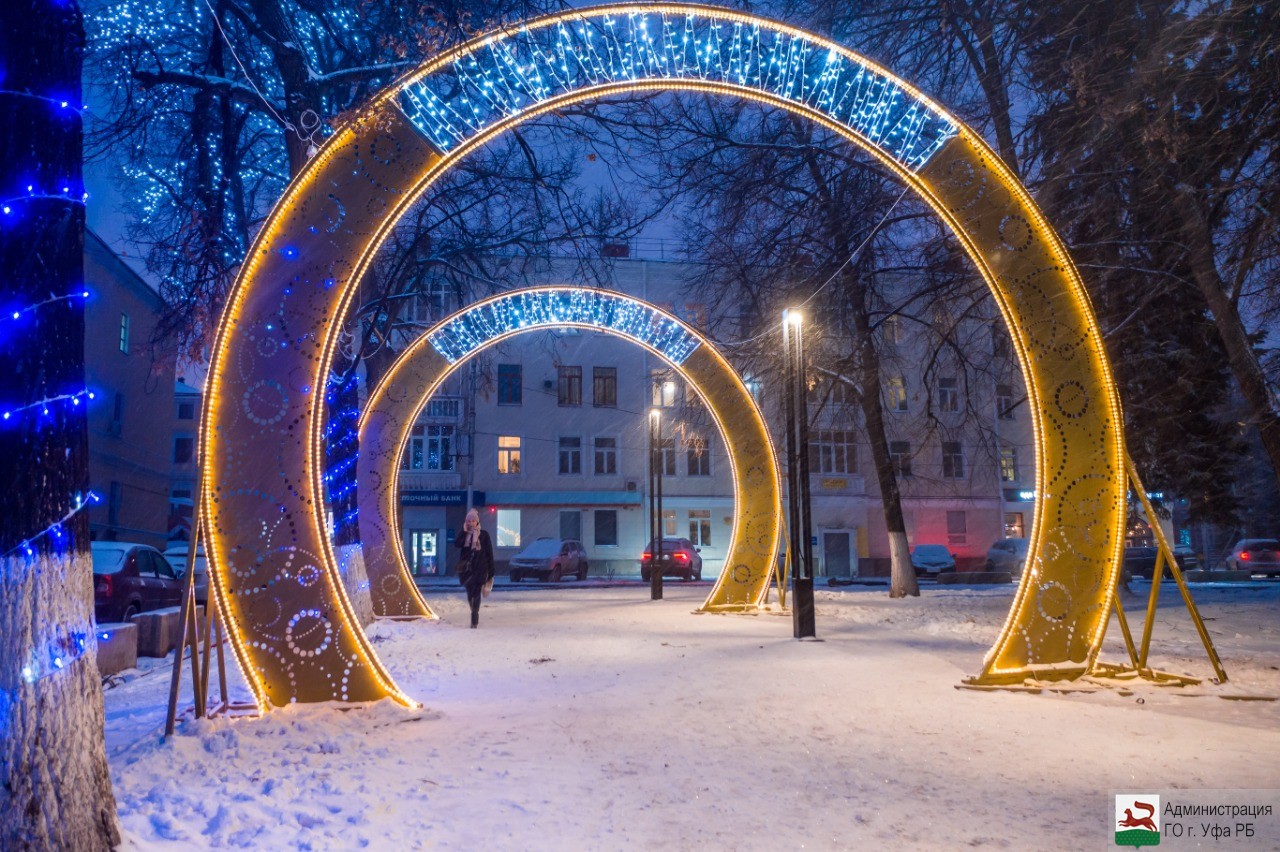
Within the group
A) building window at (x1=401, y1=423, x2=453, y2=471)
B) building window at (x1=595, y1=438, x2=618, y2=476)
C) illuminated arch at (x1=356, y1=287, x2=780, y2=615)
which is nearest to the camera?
illuminated arch at (x1=356, y1=287, x2=780, y2=615)

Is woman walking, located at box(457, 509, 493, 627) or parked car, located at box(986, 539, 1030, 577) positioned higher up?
woman walking, located at box(457, 509, 493, 627)

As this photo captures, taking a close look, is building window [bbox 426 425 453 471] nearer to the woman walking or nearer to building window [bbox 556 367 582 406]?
building window [bbox 556 367 582 406]

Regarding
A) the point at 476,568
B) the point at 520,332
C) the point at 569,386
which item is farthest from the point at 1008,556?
the point at 476,568

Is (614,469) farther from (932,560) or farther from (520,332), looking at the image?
(520,332)

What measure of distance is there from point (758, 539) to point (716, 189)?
634cm

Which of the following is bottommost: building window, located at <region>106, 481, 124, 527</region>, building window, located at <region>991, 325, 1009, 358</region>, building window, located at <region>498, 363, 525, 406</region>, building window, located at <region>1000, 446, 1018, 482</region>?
building window, located at <region>106, 481, 124, 527</region>

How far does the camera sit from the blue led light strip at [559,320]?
15891 millimetres

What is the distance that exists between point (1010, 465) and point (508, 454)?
23603 mm

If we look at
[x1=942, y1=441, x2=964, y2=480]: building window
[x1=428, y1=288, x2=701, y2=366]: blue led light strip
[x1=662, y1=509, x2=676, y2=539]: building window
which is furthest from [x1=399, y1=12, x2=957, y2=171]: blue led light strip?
[x1=942, y1=441, x2=964, y2=480]: building window

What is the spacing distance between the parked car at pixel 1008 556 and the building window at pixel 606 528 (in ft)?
49.0

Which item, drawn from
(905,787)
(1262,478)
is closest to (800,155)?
(905,787)

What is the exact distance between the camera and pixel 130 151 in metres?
11.6

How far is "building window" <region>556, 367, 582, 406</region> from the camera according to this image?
40.0 m

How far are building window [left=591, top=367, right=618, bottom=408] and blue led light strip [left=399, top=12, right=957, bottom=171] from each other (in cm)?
3132
